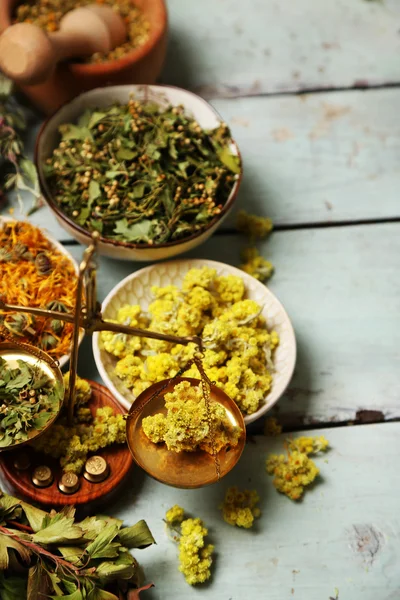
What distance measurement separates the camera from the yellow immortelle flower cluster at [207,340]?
4.27ft

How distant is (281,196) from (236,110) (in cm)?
28

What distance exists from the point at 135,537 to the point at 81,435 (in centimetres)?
21

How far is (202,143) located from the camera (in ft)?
4.96

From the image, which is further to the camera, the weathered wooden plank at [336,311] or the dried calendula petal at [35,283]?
the weathered wooden plank at [336,311]

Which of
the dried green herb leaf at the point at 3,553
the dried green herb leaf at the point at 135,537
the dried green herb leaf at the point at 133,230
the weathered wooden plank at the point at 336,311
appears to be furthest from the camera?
the weathered wooden plank at the point at 336,311

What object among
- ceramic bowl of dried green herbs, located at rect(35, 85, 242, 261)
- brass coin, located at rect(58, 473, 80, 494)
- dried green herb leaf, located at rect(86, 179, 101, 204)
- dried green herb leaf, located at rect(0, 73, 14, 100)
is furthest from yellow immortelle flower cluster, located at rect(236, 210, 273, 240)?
brass coin, located at rect(58, 473, 80, 494)

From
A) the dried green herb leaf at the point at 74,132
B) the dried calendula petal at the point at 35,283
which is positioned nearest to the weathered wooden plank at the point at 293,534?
the dried calendula petal at the point at 35,283

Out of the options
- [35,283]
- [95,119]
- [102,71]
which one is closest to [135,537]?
[35,283]

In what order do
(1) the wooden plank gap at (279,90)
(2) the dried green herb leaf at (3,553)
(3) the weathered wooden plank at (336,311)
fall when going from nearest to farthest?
(2) the dried green herb leaf at (3,553)
(3) the weathered wooden plank at (336,311)
(1) the wooden plank gap at (279,90)

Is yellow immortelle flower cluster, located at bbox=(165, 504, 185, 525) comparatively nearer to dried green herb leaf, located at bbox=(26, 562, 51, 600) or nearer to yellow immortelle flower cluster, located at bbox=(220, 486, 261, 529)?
yellow immortelle flower cluster, located at bbox=(220, 486, 261, 529)

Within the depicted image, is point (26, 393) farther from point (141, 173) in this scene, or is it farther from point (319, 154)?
point (319, 154)

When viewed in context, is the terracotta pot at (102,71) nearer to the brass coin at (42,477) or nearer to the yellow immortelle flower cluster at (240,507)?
the brass coin at (42,477)

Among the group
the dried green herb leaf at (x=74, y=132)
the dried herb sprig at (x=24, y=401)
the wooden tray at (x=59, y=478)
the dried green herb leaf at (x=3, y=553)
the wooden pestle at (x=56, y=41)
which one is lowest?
the wooden tray at (x=59, y=478)

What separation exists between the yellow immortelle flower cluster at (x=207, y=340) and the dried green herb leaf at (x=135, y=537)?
0.26 meters
